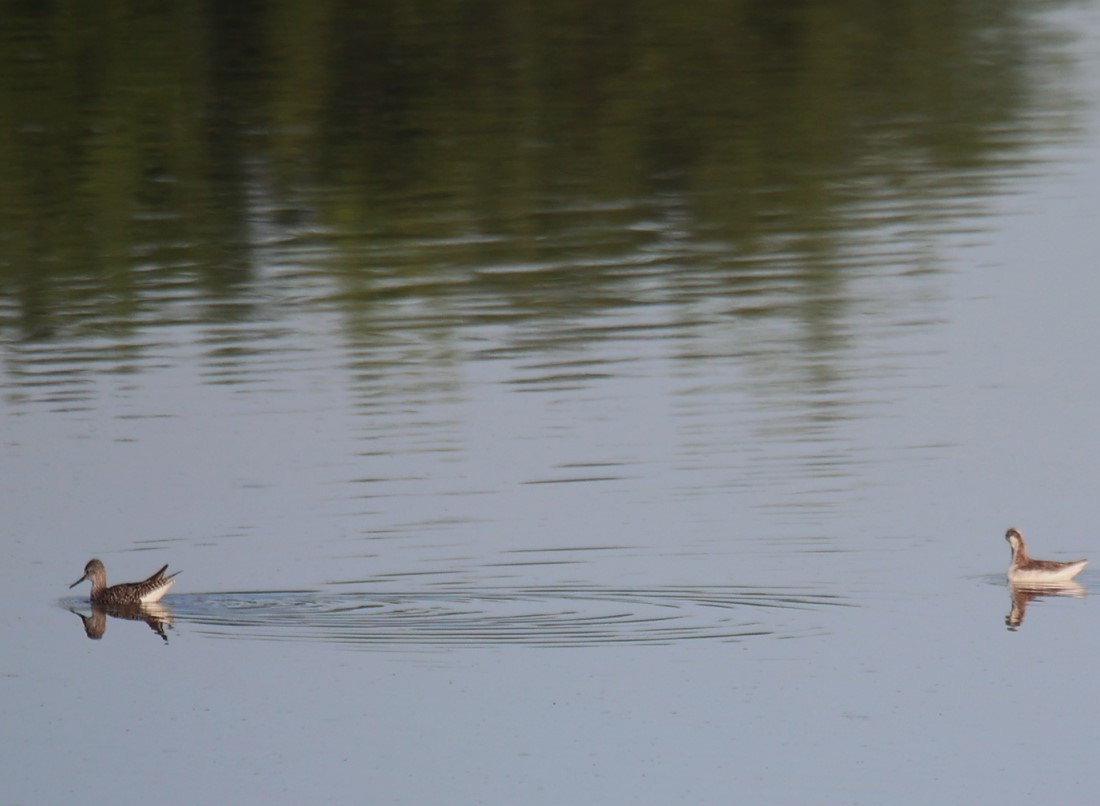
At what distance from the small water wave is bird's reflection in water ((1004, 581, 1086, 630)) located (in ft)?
2.97

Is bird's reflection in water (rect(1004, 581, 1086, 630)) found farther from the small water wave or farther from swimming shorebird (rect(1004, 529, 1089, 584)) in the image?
the small water wave

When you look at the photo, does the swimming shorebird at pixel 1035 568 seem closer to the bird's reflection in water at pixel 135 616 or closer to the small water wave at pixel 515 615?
the small water wave at pixel 515 615

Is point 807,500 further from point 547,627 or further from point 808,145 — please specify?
point 808,145

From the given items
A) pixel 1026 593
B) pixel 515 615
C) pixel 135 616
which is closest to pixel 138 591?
pixel 135 616

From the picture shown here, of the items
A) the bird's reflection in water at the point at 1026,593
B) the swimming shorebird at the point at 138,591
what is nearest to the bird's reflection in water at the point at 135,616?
the swimming shorebird at the point at 138,591

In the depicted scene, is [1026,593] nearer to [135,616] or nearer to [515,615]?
[515,615]

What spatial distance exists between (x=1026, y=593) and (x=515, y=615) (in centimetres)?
281

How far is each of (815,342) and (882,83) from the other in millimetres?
15333

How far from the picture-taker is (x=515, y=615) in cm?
1323

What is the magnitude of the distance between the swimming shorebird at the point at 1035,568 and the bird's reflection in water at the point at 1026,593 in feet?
0.09

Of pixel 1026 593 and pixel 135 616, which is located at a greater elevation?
pixel 1026 593

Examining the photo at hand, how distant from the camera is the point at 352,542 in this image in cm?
1488

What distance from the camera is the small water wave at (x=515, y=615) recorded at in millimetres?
12820

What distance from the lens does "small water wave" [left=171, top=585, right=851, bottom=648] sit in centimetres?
1282
